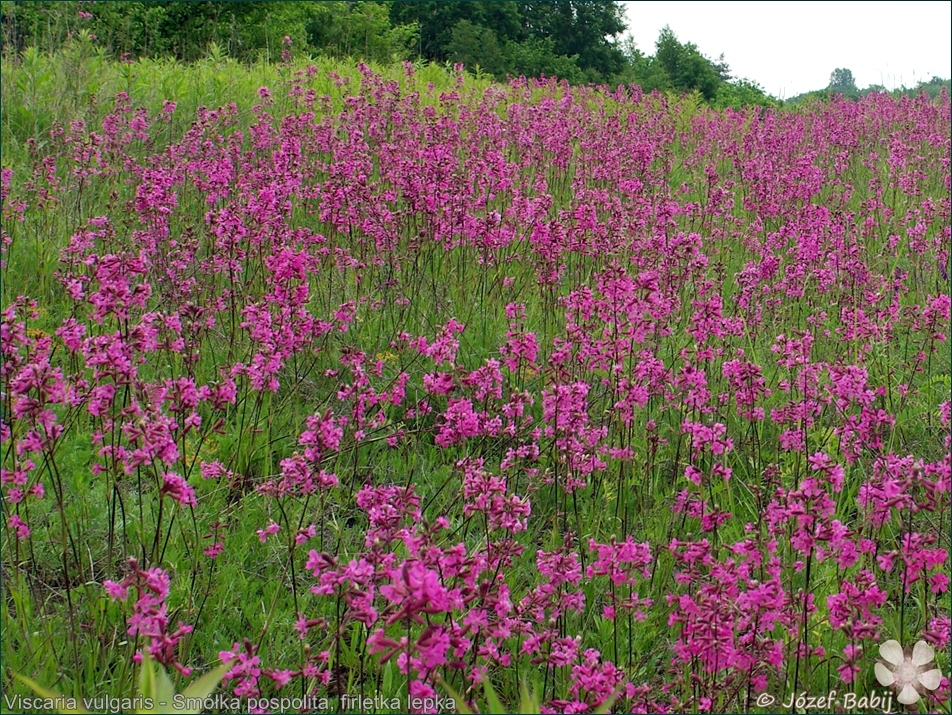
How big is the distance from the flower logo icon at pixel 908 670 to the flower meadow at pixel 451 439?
0.05 m

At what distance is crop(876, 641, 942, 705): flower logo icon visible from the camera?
2.11 meters

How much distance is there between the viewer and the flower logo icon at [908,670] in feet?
6.93

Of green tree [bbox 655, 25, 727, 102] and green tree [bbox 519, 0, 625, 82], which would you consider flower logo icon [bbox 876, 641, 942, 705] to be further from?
green tree [bbox 655, 25, 727, 102]

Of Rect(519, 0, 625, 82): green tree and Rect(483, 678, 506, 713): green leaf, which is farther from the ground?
Rect(519, 0, 625, 82): green tree

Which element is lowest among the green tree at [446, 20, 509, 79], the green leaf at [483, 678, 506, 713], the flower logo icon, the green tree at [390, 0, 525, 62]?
the flower logo icon

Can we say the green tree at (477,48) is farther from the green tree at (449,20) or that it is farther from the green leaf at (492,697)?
the green leaf at (492,697)

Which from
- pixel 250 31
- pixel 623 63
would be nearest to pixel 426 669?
pixel 623 63

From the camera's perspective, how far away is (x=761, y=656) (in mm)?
2107

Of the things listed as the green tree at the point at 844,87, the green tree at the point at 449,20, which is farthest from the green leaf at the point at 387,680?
the green tree at the point at 844,87

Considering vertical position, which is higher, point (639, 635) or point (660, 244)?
point (660, 244)

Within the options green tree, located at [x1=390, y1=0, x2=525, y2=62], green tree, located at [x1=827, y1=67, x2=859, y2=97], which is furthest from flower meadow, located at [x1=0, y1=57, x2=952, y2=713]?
green tree, located at [x1=827, y1=67, x2=859, y2=97]

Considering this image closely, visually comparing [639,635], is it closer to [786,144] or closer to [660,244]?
[660,244]

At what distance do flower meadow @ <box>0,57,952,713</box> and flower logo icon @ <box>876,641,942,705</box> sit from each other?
0.18 feet

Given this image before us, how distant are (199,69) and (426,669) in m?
8.80
